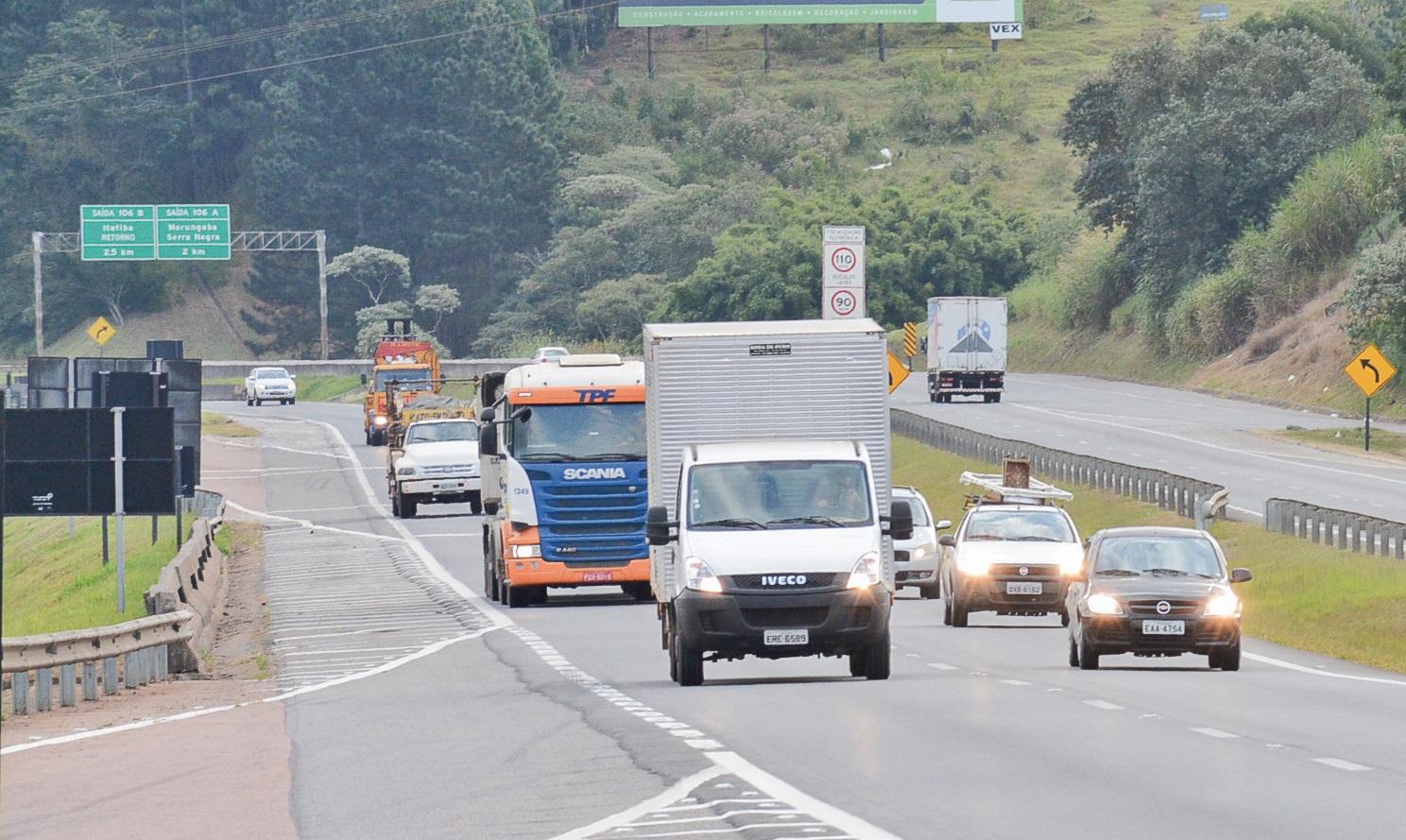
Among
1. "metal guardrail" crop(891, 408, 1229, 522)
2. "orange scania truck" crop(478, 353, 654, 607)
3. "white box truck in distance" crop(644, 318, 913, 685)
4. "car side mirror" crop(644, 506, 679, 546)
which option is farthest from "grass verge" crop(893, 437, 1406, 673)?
"car side mirror" crop(644, 506, 679, 546)

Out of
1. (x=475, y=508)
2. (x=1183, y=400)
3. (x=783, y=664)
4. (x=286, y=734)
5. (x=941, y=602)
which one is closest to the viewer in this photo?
(x=286, y=734)

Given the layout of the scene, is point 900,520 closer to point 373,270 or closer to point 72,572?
point 72,572

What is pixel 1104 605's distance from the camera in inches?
899

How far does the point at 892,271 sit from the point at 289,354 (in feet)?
142

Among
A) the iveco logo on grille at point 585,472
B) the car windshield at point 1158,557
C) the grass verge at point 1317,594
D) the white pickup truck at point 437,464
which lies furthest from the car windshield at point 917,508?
the white pickup truck at point 437,464

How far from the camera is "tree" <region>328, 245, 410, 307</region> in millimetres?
126188

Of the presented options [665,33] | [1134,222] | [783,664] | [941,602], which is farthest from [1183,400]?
[665,33]

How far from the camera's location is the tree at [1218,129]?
87.9 metres

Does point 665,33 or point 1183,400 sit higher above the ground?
point 665,33

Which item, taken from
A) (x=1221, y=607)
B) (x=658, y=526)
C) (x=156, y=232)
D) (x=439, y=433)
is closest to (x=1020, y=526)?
(x=1221, y=607)

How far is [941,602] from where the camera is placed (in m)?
35.3

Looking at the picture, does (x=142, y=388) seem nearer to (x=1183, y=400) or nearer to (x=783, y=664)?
(x=783, y=664)

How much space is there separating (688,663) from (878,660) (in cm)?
172

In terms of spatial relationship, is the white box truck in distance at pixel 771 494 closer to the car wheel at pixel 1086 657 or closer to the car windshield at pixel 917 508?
the car wheel at pixel 1086 657
